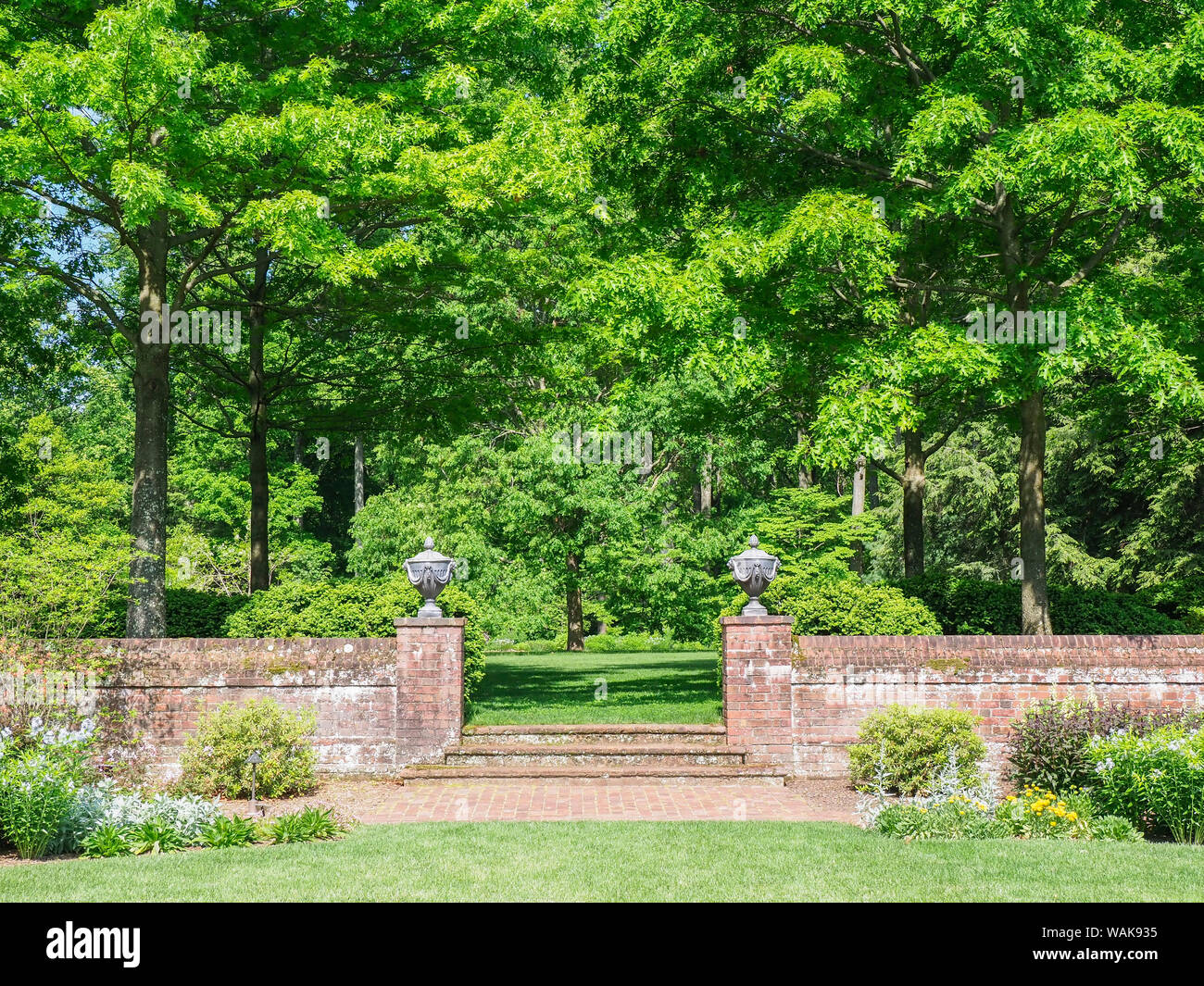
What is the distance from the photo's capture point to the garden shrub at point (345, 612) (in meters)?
14.5

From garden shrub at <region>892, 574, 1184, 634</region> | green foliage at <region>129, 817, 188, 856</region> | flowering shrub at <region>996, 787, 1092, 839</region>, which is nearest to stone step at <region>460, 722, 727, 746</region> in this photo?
flowering shrub at <region>996, 787, 1092, 839</region>

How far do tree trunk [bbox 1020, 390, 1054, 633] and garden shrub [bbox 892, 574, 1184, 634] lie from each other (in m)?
1.48

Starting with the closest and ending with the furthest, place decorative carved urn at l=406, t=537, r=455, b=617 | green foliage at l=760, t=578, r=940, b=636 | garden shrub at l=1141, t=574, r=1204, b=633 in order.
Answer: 1. decorative carved urn at l=406, t=537, r=455, b=617
2. green foliage at l=760, t=578, r=940, b=636
3. garden shrub at l=1141, t=574, r=1204, b=633

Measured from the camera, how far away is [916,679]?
12.5m

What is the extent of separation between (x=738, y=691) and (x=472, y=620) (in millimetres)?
4992

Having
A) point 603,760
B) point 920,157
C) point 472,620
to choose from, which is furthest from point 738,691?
point 920,157

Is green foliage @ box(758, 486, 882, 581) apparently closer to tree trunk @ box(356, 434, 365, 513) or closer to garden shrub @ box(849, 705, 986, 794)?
garden shrub @ box(849, 705, 986, 794)

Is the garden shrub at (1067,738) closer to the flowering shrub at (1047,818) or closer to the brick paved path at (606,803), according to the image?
the flowering shrub at (1047,818)

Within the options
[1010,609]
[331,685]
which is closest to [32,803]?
[331,685]

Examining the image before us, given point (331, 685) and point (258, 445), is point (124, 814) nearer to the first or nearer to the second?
point (331, 685)

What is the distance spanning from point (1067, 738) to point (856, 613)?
332 cm

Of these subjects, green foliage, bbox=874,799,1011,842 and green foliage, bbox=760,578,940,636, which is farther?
green foliage, bbox=760,578,940,636

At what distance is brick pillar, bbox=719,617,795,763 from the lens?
1258 cm

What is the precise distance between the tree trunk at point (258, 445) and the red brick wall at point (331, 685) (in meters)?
6.97
